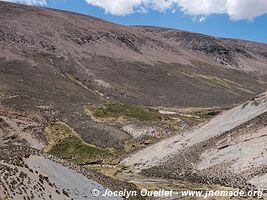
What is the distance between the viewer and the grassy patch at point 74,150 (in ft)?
175

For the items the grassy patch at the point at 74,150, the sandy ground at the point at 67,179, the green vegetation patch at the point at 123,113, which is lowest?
the grassy patch at the point at 74,150

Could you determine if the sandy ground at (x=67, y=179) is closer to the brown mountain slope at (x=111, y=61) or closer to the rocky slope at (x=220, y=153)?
the rocky slope at (x=220, y=153)

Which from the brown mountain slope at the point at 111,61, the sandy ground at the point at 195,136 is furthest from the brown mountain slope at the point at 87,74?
the sandy ground at the point at 195,136

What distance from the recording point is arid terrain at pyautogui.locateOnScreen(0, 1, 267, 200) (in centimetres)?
3228

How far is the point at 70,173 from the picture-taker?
100 ft

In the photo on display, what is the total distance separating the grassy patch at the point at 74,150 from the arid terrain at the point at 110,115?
15 centimetres

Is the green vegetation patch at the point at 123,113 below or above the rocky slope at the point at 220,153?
below

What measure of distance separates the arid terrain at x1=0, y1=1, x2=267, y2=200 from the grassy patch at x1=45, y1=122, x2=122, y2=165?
146 millimetres

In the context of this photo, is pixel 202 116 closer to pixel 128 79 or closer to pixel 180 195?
pixel 128 79

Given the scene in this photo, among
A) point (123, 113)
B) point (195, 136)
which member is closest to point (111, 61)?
point (123, 113)

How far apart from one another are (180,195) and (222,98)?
120m

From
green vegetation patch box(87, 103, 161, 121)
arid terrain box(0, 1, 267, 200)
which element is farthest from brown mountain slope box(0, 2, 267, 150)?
green vegetation patch box(87, 103, 161, 121)

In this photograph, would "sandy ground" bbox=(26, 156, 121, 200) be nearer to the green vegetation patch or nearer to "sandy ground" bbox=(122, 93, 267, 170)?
"sandy ground" bbox=(122, 93, 267, 170)

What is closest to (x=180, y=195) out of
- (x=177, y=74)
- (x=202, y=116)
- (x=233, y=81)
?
(x=202, y=116)
